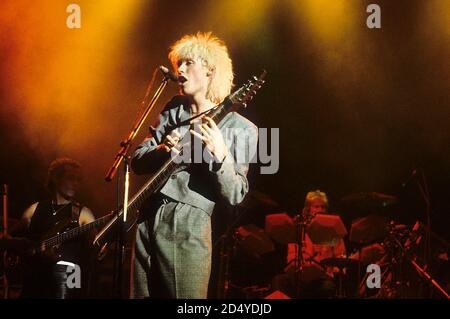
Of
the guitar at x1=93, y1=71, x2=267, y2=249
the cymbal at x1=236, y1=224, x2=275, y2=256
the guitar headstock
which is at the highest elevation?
the guitar headstock

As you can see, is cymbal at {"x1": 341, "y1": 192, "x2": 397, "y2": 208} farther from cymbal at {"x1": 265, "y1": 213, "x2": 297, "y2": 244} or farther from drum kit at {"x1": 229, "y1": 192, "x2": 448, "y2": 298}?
cymbal at {"x1": 265, "y1": 213, "x2": 297, "y2": 244}

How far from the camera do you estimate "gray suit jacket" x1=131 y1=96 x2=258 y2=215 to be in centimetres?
286

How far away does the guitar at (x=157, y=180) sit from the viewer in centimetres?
305

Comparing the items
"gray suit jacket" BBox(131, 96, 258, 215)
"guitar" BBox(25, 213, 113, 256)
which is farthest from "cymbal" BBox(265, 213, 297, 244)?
"gray suit jacket" BBox(131, 96, 258, 215)

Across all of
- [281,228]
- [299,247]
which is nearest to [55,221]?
[281,228]

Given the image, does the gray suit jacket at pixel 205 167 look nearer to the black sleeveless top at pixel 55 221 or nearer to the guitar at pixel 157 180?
the guitar at pixel 157 180

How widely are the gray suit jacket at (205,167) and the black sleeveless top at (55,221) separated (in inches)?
46.2

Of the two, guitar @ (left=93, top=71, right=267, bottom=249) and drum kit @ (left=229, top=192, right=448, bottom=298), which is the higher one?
guitar @ (left=93, top=71, right=267, bottom=249)

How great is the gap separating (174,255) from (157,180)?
461 millimetres

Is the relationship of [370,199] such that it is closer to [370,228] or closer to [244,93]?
[370,228]

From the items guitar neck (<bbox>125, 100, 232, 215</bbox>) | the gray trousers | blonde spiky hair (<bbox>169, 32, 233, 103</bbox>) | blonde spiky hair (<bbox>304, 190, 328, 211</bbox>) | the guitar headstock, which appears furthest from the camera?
blonde spiky hair (<bbox>304, 190, 328, 211</bbox>)

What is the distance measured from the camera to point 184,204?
2.93 m
